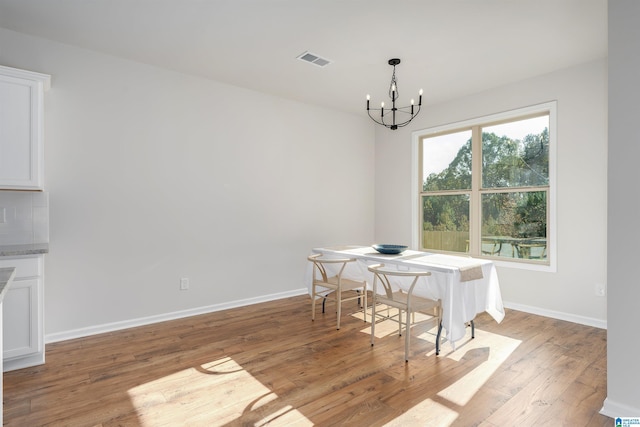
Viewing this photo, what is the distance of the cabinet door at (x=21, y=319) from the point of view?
2.63 metres

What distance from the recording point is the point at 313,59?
3.71 metres

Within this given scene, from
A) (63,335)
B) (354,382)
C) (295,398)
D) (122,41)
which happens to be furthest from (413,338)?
(122,41)

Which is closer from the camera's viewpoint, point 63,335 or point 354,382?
point 354,382

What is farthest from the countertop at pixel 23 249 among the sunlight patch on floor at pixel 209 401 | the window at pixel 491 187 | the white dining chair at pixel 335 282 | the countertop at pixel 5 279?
the window at pixel 491 187

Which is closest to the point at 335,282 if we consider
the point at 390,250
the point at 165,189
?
the point at 390,250

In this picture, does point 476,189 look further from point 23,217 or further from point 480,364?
point 23,217

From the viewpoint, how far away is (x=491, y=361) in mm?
2902

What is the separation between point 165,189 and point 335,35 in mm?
2416

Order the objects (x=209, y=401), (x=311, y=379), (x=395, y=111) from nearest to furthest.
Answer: (x=209, y=401) < (x=311, y=379) < (x=395, y=111)

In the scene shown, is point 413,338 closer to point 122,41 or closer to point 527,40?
point 527,40

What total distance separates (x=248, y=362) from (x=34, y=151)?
246cm

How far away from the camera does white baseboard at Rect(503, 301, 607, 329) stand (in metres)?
3.72

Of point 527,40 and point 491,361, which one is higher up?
point 527,40

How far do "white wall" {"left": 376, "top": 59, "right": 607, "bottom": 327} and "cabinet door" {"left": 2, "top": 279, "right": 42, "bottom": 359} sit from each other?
193 inches
